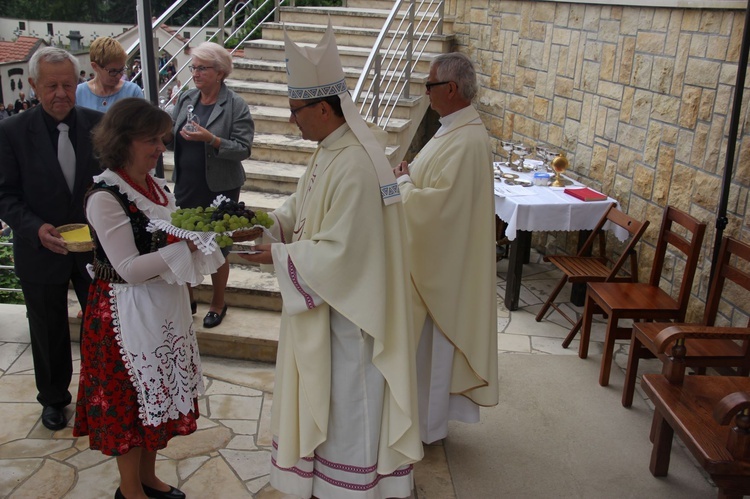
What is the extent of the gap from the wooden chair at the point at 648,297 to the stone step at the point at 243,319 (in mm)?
2100

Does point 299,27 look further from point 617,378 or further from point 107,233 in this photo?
point 107,233

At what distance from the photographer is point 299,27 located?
8586 mm

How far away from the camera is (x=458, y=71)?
10.9 feet

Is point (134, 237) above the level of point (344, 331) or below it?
above

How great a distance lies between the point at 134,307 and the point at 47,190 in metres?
1.07

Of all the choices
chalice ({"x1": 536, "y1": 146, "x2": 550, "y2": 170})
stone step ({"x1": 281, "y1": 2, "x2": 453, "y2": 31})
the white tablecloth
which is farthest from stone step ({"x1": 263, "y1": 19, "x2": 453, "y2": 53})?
the white tablecloth

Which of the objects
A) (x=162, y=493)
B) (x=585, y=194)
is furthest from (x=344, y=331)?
(x=585, y=194)

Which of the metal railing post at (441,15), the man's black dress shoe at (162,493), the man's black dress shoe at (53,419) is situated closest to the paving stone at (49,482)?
the man's black dress shoe at (53,419)

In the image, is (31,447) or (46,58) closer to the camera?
(46,58)

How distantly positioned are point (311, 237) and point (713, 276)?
8.80ft

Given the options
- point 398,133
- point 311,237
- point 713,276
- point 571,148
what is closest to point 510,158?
point 571,148

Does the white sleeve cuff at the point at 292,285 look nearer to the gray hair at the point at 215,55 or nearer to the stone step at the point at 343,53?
the gray hair at the point at 215,55

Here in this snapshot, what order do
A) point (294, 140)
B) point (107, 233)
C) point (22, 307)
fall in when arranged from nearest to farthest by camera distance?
point (107, 233)
point (22, 307)
point (294, 140)

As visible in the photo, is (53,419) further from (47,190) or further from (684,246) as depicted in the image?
(684,246)
